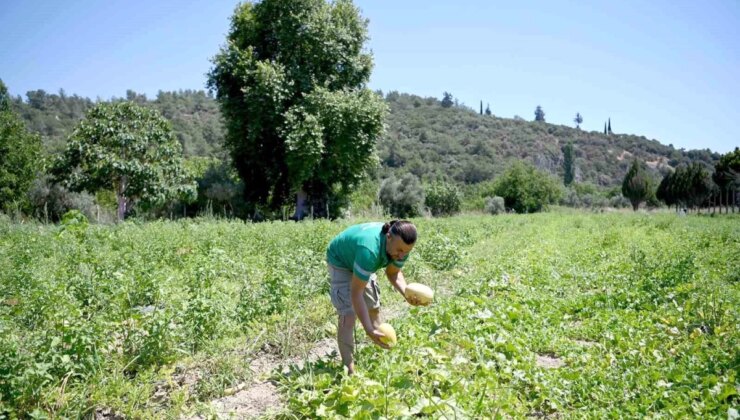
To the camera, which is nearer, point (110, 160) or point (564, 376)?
point (564, 376)

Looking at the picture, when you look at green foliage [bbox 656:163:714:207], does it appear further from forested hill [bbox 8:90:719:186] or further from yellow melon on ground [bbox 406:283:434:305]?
yellow melon on ground [bbox 406:283:434:305]

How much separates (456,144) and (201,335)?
7878cm

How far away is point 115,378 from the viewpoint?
3604 mm

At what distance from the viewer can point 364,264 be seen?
348 cm

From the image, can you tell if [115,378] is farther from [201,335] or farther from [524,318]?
[524,318]

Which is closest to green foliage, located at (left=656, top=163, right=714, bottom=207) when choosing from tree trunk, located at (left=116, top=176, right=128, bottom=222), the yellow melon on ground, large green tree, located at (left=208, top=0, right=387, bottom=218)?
large green tree, located at (left=208, top=0, right=387, bottom=218)

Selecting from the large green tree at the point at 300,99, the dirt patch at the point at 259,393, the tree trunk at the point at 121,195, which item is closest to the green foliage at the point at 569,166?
the large green tree at the point at 300,99

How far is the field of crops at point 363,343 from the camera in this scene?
3.23m

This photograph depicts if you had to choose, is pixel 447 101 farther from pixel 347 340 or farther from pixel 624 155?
pixel 347 340

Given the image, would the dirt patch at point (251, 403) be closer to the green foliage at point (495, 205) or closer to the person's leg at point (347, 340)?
the person's leg at point (347, 340)

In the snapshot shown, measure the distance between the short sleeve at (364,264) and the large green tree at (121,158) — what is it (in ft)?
52.8

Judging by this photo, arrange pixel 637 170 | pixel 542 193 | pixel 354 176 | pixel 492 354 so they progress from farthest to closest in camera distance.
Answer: pixel 637 170, pixel 542 193, pixel 354 176, pixel 492 354

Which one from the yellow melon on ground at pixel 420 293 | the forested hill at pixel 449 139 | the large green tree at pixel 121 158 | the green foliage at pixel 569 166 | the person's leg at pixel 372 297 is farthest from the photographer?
the green foliage at pixel 569 166

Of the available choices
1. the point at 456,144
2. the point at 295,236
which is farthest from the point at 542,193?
the point at 295,236
